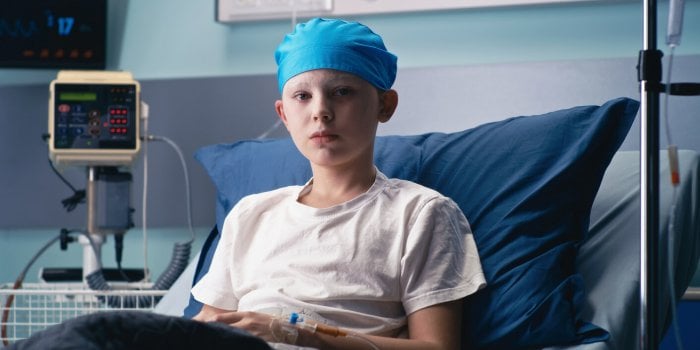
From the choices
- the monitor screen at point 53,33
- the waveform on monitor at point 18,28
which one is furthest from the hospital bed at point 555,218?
the waveform on monitor at point 18,28

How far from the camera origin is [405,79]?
2402 mm

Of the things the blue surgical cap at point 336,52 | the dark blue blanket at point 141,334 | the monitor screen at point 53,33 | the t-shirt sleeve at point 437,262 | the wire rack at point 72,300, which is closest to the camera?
the dark blue blanket at point 141,334

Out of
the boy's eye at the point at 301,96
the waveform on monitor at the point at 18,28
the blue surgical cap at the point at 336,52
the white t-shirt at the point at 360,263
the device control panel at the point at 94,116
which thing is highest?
the waveform on monitor at the point at 18,28

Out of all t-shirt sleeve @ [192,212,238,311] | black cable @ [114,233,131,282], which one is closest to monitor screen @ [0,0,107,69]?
black cable @ [114,233,131,282]

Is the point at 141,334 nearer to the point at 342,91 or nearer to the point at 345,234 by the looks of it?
the point at 345,234

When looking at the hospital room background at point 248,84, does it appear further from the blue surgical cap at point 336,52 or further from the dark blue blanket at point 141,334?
the dark blue blanket at point 141,334

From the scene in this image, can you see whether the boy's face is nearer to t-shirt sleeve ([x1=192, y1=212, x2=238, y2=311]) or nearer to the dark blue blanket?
t-shirt sleeve ([x1=192, y1=212, x2=238, y2=311])

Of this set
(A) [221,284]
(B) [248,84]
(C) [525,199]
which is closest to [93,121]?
(B) [248,84]

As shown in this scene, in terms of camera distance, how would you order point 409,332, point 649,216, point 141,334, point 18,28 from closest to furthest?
point 141,334 < point 649,216 < point 409,332 < point 18,28

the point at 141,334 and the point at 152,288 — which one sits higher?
the point at 141,334

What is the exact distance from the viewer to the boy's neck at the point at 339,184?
1596 mm

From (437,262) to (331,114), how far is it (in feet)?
0.97

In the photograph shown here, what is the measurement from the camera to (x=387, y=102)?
1627 mm

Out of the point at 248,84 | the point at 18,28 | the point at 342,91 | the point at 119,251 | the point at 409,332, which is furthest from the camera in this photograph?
the point at 18,28
